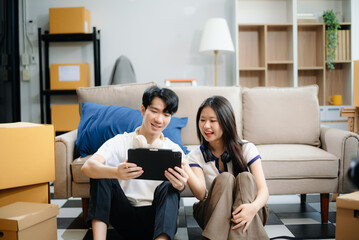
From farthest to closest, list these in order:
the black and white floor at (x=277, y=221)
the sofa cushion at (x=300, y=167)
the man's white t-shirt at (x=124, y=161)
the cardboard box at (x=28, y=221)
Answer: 1. the sofa cushion at (x=300, y=167)
2. the black and white floor at (x=277, y=221)
3. the man's white t-shirt at (x=124, y=161)
4. the cardboard box at (x=28, y=221)

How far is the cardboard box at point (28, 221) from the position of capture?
3.81ft

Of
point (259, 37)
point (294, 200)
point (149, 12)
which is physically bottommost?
point (294, 200)

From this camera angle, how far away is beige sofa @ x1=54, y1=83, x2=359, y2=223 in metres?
1.77

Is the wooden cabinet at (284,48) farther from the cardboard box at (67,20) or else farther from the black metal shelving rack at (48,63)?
the cardboard box at (67,20)

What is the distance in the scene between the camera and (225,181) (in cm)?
126

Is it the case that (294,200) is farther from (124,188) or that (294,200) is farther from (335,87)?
(335,87)

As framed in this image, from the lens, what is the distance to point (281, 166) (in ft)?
5.81

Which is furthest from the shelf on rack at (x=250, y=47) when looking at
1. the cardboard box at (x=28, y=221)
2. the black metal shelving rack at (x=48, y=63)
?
the cardboard box at (x=28, y=221)

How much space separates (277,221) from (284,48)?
2.74m

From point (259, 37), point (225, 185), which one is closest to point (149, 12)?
point (259, 37)

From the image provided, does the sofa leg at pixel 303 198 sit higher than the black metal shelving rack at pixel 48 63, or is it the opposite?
the black metal shelving rack at pixel 48 63

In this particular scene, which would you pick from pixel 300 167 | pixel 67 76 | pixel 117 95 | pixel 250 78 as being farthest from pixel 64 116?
pixel 300 167

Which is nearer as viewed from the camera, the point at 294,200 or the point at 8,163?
the point at 8,163

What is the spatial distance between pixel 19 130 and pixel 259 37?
325 cm
